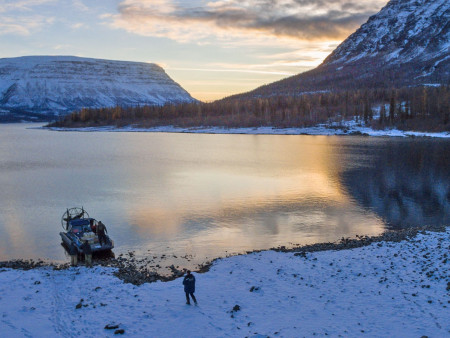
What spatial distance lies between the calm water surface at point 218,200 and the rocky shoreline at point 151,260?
199cm

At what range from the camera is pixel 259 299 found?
2108 cm

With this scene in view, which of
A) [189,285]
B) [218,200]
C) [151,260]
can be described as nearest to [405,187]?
[218,200]

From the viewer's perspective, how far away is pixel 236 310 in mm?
19812

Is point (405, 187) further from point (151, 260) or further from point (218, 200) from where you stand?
point (151, 260)

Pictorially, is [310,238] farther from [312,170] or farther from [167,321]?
[312,170]

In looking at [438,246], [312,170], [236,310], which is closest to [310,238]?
[438,246]

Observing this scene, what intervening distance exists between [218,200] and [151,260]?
2075 cm

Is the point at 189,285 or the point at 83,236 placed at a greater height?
the point at 189,285

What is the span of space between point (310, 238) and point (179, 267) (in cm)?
1196

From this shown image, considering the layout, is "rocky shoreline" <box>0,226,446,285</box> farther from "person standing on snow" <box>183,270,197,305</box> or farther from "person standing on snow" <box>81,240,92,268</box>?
"person standing on snow" <box>183,270,197,305</box>

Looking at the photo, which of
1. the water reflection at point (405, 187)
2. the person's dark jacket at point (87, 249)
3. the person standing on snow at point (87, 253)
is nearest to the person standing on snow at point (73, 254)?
the person standing on snow at point (87, 253)

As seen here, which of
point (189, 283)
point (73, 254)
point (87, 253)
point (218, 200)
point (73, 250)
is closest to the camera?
point (189, 283)

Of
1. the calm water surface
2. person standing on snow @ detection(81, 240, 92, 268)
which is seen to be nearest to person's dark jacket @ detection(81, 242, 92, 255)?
person standing on snow @ detection(81, 240, 92, 268)

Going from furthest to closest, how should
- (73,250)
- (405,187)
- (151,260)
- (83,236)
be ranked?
(405,187)
(83,236)
(73,250)
(151,260)
